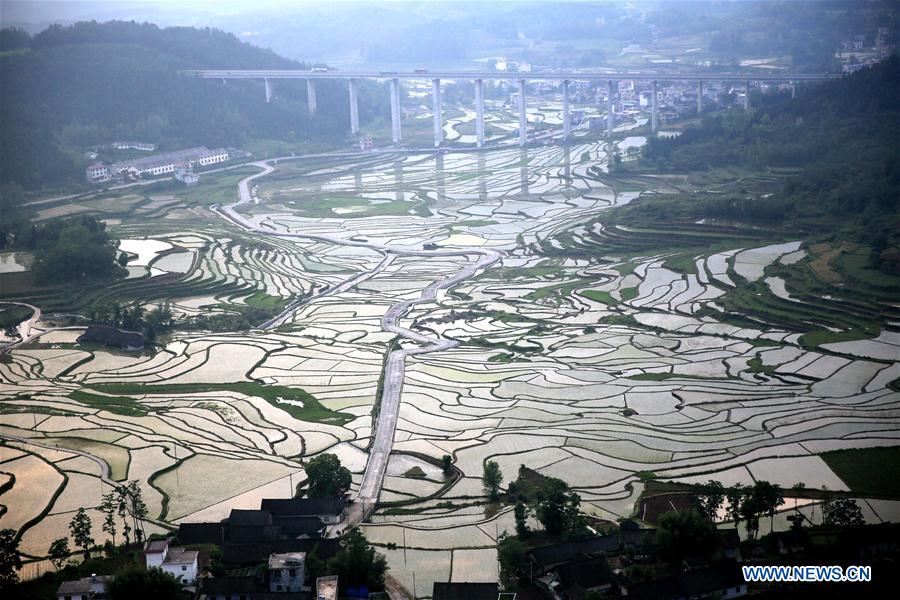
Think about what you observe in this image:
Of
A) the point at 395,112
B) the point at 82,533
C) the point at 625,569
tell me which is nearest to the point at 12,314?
the point at 82,533

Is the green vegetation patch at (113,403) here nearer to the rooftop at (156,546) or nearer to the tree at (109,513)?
the tree at (109,513)

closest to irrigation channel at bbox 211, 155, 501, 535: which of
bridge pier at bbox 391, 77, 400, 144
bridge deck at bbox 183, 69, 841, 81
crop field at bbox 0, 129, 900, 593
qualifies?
A: crop field at bbox 0, 129, 900, 593

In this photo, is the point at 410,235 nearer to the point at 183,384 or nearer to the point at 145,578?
the point at 183,384

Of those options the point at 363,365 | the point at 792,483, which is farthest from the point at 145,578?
the point at 363,365

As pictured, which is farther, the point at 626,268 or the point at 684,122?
the point at 684,122
